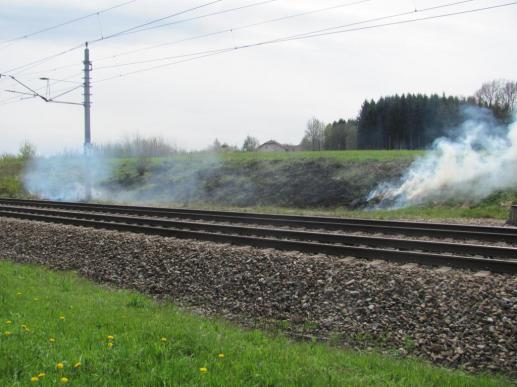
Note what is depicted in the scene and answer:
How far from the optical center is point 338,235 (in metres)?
12.4

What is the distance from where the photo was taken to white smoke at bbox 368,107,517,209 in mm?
24125

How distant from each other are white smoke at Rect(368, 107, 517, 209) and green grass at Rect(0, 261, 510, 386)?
18770mm

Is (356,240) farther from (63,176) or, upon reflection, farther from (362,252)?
(63,176)

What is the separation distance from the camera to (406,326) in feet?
23.4

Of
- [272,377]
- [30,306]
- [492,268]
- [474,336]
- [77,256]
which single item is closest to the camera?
[272,377]

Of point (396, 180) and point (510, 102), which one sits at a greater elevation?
point (510, 102)

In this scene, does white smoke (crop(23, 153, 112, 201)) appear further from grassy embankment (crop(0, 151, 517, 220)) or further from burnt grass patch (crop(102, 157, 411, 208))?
burnt grass patch (crop(102, 157, 411, 208))

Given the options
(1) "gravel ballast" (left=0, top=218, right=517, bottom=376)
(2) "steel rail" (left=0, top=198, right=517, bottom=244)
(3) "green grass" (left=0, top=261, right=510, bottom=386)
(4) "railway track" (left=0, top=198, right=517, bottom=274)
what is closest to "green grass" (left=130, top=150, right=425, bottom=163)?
(2) "steel rail" (left=0, top=198, right=517, bottom=244)

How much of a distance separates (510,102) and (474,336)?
35969mm

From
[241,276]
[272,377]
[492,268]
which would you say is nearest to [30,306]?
[241,276]

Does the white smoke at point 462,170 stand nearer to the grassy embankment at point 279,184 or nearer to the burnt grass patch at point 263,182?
the grassy embankment at point 279,184

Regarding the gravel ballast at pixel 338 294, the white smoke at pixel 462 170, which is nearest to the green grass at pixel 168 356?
the gravel ballast at pixel 338 294

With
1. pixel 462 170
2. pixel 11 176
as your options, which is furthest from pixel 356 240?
pixel 11 176

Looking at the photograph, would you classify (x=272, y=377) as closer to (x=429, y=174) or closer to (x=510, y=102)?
(x=429, y=174)
